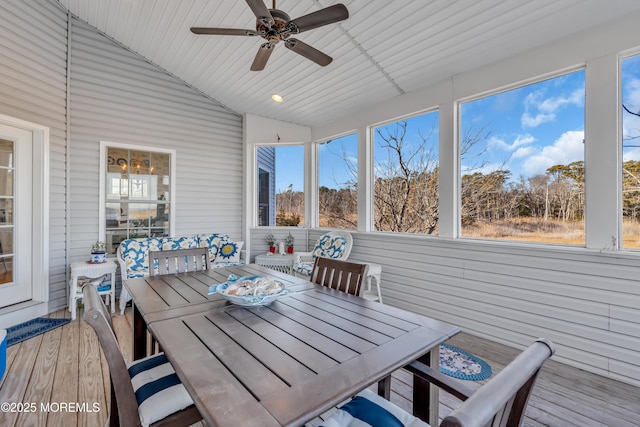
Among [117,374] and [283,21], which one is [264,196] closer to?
[283,21]

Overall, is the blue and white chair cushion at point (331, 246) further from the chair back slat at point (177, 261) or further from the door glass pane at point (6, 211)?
the door glass pane at point (6, 211)

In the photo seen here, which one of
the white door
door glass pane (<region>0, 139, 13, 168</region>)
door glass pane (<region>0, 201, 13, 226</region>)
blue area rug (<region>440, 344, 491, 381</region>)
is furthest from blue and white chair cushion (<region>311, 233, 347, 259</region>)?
door glass pane (<region>0, 139, 13, 168</region>)

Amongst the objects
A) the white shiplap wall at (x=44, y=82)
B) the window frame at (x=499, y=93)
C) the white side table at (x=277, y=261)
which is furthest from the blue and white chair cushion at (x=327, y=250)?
the white shiplap wall at (x=44, y=82)

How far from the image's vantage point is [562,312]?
8.49 feet

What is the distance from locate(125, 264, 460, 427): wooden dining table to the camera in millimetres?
886

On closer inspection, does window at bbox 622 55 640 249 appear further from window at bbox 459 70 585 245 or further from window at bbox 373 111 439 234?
window at bbox 373 111 439 234

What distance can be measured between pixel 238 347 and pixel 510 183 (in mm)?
3134

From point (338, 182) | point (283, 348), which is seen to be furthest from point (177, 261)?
point (338, 182)

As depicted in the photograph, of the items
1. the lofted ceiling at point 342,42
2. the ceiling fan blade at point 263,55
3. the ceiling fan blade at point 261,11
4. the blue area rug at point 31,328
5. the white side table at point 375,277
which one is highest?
the lofted ceiling at point 342,42

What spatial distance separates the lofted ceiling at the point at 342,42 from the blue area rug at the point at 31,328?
384cm

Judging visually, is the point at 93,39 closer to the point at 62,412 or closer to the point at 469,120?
the point at 62,412

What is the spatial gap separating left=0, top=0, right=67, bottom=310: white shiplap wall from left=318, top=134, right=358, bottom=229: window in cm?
373

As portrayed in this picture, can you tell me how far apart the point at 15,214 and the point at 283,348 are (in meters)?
4.14

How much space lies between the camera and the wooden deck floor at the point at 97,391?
1.87 metres
